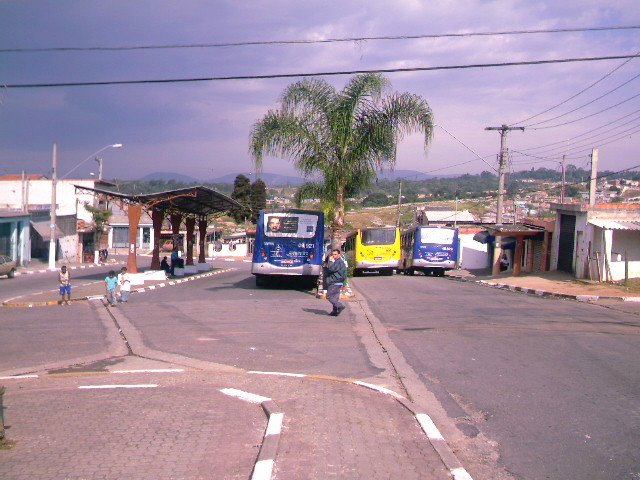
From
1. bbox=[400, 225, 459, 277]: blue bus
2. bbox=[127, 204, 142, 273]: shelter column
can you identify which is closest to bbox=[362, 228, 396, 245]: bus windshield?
bbox=[400, 225, 459, 277]: blue bus

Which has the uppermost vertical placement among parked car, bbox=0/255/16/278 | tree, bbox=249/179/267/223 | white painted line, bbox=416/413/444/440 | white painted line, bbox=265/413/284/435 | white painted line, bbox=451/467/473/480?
tree, bbox=249/179/267/223

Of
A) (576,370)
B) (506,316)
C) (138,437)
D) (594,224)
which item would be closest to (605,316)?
(506,316)

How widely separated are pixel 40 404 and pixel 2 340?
6366mm

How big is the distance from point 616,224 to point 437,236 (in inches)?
444

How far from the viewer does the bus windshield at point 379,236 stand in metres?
35.5

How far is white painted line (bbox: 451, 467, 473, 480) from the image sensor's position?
549 centimetres

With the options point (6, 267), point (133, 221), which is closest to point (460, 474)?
point (133, 221)

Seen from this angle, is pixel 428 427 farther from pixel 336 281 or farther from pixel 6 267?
pixel 6 267

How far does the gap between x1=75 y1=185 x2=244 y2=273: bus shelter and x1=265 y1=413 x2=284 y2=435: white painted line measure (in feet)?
69.8

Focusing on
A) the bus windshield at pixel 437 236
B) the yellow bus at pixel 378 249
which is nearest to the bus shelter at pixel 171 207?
the yellow bus at pixel 378 249

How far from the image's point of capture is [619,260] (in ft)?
87.0

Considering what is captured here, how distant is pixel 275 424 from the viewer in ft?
21.7

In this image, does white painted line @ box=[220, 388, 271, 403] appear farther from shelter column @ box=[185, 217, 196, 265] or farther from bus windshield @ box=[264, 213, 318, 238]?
shelter column @ box=[185, 217, 196, 265]

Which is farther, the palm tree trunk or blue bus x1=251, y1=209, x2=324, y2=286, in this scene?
blue bus x1=251, y1=209, x2=324, y2=286
